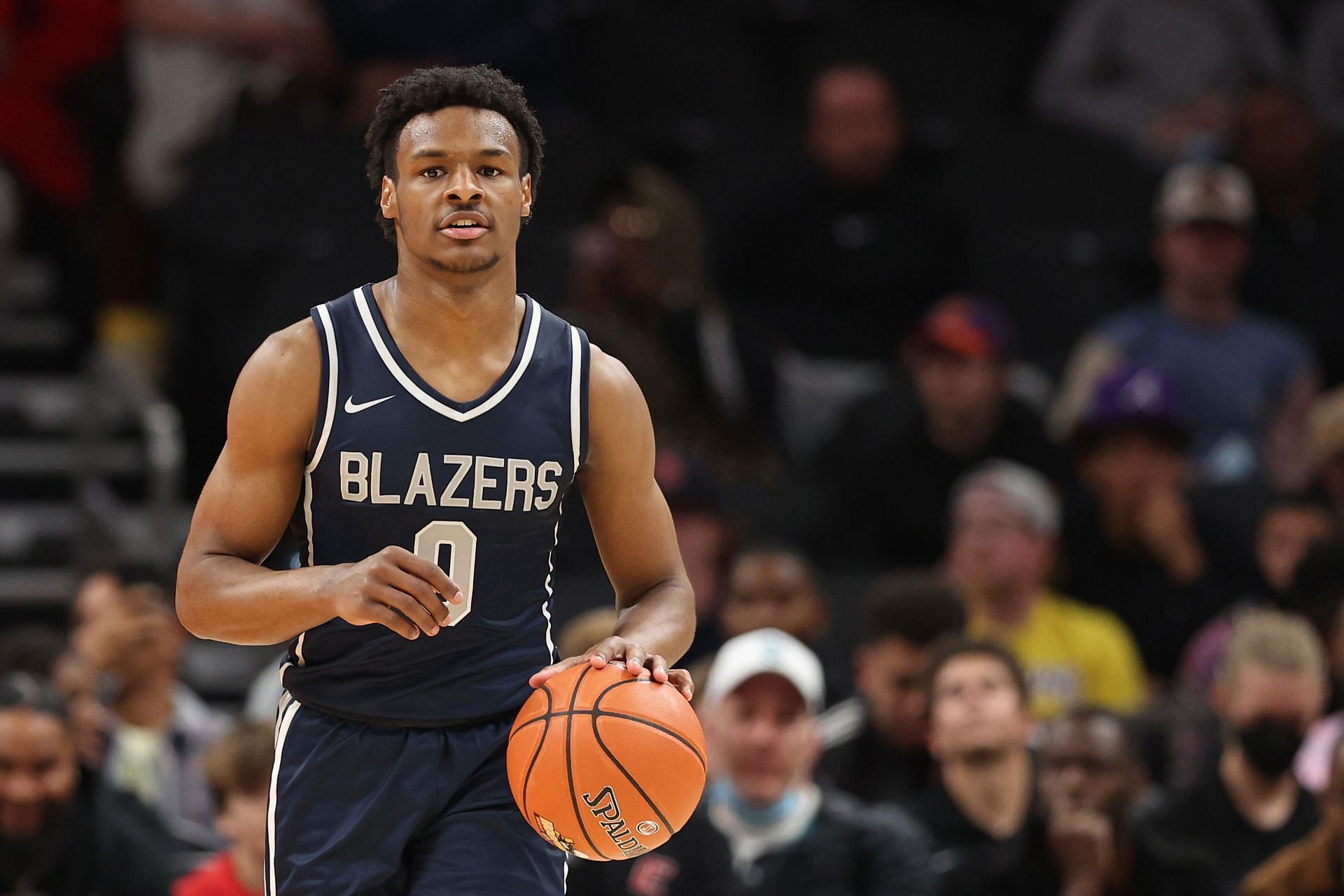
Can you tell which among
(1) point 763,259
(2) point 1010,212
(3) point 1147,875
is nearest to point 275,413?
(3) point 1147,875

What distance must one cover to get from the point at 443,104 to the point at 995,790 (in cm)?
338

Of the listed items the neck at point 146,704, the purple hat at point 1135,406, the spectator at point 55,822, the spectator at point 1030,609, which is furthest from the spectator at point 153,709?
the purple hat at point 1135,406

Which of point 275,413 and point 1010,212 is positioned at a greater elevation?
point 1010,212

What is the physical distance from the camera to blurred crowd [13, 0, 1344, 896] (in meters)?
6.39

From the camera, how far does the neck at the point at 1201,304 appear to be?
9.31 metres

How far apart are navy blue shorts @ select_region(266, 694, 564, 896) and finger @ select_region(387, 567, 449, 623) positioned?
0.50m

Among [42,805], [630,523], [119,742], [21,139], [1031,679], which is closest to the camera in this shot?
[630,523]

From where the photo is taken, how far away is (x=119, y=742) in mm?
7262

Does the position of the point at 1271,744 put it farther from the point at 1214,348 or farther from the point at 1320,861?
the point at 1214,348

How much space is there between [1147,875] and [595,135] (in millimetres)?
4958

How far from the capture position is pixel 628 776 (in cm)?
371

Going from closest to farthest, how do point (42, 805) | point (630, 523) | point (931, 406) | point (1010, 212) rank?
point (630, 523)
point (42, 805)
point (931, 406)
point (1010, 212)

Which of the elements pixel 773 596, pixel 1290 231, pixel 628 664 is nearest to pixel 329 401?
pixel 628 664

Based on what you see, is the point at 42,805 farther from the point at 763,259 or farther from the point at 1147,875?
the point at 763,259
